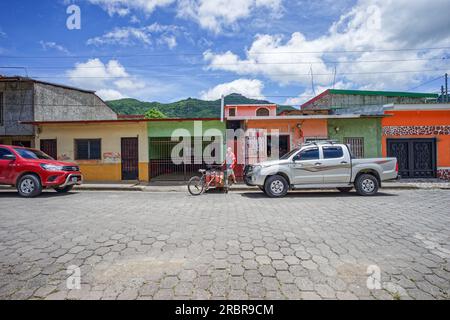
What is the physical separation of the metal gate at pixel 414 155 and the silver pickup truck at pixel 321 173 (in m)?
5.29

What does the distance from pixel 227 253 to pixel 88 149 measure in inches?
498

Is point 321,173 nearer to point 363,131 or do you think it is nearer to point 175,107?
point 363,131

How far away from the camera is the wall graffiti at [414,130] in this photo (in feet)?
39.4

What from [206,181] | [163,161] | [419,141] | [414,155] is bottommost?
[206,181]

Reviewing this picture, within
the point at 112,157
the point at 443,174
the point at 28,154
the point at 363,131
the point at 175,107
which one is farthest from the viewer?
the point at 175,107

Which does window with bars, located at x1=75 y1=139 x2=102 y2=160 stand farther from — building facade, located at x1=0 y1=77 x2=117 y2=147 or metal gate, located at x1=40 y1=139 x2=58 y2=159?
building facade, located at x1=0 y1=77 x2=117 y2=147

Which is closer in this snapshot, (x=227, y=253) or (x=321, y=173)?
(x=227, y=253)

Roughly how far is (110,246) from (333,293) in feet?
10.3

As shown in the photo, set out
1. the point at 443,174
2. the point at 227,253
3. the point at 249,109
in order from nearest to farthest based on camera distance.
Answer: the point at 227,253, the point at 443,174, the point at 249,109

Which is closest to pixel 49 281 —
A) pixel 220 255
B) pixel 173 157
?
pixel 220 255

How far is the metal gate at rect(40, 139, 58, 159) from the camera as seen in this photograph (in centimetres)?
1288

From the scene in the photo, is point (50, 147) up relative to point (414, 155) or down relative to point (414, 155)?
up

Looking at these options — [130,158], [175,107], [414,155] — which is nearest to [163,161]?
[130,158]

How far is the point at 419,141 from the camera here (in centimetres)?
1208
